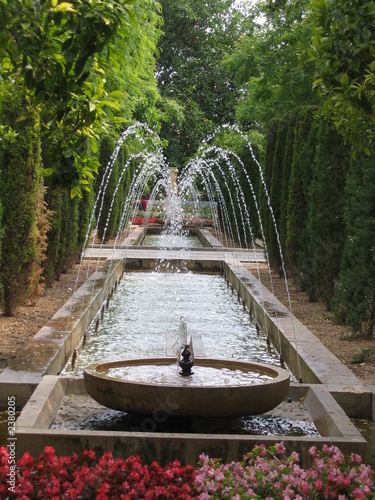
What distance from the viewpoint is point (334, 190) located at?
959cm

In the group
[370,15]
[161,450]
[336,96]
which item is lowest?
[161,450]

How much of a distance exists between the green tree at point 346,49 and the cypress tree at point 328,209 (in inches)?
186

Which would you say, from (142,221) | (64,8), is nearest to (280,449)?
(64,8)

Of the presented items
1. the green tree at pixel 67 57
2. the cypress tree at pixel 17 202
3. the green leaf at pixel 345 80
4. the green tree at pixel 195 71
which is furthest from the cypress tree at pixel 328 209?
the green tree at pixel 195 71

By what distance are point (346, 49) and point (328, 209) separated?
5414 millimetres

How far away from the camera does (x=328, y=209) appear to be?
31.7 feet

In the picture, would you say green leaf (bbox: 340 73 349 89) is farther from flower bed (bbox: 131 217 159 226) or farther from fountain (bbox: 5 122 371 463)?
flower bed (bbox: 131 217 159 226)

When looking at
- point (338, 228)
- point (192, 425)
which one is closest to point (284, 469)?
point (192, 425)

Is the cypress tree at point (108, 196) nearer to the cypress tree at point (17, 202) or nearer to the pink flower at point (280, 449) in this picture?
the cypress tree at point (17, 202)

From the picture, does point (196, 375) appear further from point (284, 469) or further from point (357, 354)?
point (357, 354)

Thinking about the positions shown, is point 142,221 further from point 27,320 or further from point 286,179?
point 27,320

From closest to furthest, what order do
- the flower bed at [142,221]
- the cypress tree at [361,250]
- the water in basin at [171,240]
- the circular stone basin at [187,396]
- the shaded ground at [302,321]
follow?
the circular stone basin at [187,396]
the shaded ground at [302,321]
the cypress tree at [361,250]
the water in basin at [171,240]
the flower bed at [142,221]

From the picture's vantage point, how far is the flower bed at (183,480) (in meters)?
3.11

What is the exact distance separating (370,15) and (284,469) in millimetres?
2490
